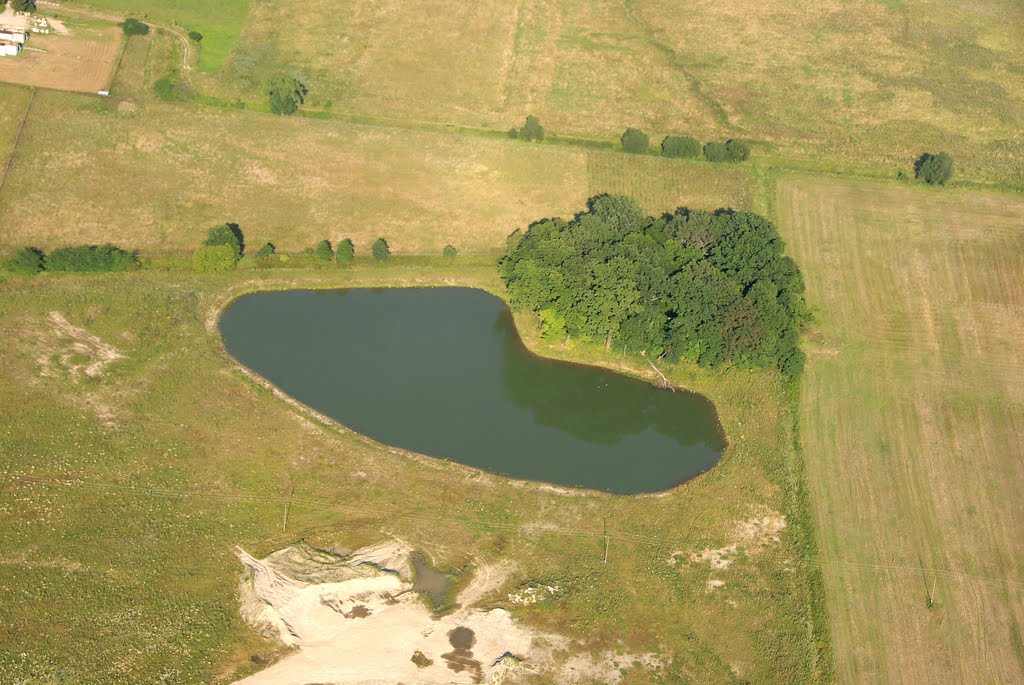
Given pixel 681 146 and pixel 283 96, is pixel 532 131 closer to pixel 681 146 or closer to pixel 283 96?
pixel 681 146

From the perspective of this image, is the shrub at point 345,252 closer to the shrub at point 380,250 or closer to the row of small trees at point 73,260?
the shrub at point 380,250

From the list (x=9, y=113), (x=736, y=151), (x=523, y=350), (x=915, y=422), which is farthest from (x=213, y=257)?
(x=915, y=422)

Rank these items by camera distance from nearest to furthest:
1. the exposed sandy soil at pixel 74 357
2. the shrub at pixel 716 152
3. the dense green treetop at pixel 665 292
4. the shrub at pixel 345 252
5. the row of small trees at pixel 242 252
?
the exposed sandy soil at pixel 74 357, the dense green treetop at pixel 665 292, the row of small trees at pixel 242 252, the shrub at pixel 345 252, the shrub at pixel 716 152

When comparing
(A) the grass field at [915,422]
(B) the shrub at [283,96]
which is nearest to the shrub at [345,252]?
(B) the shrub at [283,96]

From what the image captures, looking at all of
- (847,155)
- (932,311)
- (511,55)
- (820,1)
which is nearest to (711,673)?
(932,311)

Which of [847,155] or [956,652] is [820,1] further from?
[956,652]

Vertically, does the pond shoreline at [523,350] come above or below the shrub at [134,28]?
below
